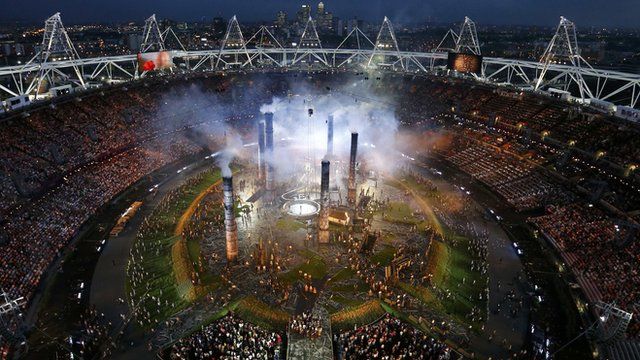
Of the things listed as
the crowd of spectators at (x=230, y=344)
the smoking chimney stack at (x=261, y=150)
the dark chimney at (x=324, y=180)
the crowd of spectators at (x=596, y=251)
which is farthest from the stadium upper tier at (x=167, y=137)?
the dark chimney at (x=324, y=180)

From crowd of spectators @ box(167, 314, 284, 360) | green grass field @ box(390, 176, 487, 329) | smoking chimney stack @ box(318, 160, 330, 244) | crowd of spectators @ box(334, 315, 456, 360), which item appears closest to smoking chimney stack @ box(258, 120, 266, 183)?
smoking chimney stack @ box(318, 160, 330, 244)

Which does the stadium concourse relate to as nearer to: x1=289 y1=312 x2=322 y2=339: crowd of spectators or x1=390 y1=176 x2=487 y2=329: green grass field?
x1=289 y1=312 x2=322 y2=339: crowd of spectators

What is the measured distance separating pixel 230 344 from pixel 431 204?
30574 mm

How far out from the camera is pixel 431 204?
5019 centimetres

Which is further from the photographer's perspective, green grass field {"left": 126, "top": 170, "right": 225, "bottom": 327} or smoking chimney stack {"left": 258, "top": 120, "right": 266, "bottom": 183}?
smoking chimney stack {"left": 258, "top": 120, "right": 266, "bottom": 183}

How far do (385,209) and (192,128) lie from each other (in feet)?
126

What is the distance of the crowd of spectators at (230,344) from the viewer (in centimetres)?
2722

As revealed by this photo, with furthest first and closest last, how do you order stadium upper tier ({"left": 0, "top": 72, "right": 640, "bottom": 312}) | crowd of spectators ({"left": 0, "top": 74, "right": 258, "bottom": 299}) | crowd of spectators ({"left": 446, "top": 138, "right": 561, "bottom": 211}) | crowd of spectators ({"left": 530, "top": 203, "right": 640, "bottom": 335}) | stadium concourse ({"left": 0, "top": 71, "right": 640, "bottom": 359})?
crowd of spectators ({"left": 446, "top": 138, "right": 561, "bottom": 211}) < stadium upper tier ({"left": 0, "top": 72, "right": 640, "bottom": 312}) < crowd of spectators ({"left": 0, "top": 74, "right": 258, "bottom": 299}) < crowd of spectators ({"left": 530, "top": 203, "right": 640, "bottom": 335}) < stadium concourse ({"left": 0, "top": 71, "right": 640, "bottom": 359})

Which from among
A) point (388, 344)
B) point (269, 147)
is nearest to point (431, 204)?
point (269, 147)

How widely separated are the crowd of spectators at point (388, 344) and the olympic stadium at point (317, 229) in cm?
13

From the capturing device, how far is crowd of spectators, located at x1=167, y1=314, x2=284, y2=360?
27.2 m

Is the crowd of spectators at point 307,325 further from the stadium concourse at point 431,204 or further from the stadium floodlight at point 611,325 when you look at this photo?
the stadium floodlight at point 611,325

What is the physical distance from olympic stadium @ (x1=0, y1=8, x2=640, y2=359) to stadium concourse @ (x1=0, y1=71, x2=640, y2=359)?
0.66ft

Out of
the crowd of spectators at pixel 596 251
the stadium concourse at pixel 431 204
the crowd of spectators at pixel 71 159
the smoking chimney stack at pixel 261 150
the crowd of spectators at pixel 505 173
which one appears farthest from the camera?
the smoking chimney stack at pixel 261 150
